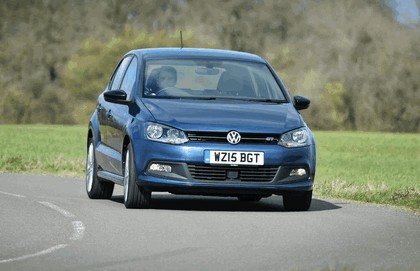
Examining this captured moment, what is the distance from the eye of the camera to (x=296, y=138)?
605 inches

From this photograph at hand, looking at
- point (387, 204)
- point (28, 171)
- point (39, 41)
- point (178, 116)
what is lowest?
point (39, 41)

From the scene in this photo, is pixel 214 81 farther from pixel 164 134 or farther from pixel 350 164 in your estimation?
pixel 350 164

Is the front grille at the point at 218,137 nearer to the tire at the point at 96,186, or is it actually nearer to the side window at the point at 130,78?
the side window at the point at 130,78

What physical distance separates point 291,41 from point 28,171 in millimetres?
97132

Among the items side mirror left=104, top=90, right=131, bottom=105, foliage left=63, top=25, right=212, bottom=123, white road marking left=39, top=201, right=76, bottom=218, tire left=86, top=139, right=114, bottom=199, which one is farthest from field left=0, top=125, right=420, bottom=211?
foliage left=63, top=25, right=212, bottom=123

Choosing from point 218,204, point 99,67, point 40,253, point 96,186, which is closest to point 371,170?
point 96,186

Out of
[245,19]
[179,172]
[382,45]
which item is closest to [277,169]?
[179,172]

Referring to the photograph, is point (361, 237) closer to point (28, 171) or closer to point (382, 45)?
point (28, 171)

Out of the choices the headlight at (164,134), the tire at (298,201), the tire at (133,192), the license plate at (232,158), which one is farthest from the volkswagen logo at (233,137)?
the tire at (133,192)

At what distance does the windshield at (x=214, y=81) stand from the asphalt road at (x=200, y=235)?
4.22ft

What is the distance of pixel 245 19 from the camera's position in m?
117

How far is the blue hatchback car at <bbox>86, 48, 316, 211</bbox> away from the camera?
15000mm

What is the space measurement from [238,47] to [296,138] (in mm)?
97648

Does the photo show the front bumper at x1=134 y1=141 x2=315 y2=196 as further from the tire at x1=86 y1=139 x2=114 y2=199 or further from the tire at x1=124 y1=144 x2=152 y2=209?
the tire at x1=86 y1=139 x2=114 y2=199
